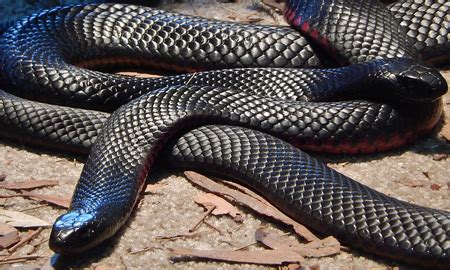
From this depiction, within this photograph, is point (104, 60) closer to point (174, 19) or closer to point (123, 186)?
point (174, 19)

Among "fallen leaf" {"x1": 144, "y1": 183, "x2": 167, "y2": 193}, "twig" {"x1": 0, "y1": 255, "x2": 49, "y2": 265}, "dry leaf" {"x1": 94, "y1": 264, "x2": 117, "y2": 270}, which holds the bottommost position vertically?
"twig" {"x1": 0, "y1": 255, "x2": 49, "y2": 265}

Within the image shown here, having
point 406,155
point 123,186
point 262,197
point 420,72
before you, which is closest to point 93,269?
point 123,186

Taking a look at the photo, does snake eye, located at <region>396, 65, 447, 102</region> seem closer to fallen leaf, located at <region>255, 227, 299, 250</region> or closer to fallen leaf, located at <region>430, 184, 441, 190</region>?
fallen leaf, located at <region>430, 184, 441, 190</region>

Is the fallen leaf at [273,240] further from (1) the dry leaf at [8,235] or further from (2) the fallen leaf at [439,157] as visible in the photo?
(2) the fallen leaf at [439,157]

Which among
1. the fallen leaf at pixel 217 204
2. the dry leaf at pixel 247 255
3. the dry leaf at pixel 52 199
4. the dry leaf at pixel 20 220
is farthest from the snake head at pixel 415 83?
the dry leaf at pixel 20 220

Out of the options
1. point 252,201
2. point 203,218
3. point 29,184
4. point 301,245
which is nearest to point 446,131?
point 252,201

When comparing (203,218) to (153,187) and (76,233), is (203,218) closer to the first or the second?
(153,187)

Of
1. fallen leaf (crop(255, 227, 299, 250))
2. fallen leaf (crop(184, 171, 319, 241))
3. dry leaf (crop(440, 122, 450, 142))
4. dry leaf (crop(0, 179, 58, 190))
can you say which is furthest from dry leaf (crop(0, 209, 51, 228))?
dry leaf (crop(440, 122, 450, 142))
